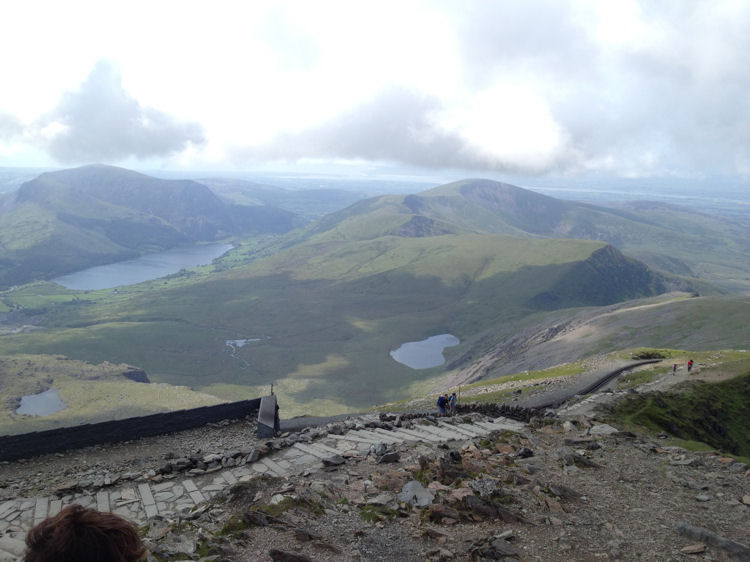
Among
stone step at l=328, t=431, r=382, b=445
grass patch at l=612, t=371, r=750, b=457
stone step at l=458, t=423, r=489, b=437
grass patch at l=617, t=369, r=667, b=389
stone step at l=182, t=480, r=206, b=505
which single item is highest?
stone step at l=182, t=480, r=206, b=505

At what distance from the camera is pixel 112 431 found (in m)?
23.9

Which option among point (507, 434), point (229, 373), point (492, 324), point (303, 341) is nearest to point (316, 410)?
point (229, 373)

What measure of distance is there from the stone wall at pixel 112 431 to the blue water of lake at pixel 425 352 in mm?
111865

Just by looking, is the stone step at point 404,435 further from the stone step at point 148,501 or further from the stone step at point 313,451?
the stone step at point 148,501

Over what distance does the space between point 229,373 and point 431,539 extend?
129m

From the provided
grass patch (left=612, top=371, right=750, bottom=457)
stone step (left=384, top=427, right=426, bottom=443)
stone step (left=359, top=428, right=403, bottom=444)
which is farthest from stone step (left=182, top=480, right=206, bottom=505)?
grass patch (left=612, top=371, right=750, bottom=457)

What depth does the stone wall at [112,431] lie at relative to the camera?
21.7 meters

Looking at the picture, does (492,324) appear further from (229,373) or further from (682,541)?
(682,541)

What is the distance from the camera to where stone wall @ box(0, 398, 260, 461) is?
21688mm

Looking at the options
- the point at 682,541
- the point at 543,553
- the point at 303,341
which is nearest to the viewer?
the point at 543,553

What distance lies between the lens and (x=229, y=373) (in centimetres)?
13238

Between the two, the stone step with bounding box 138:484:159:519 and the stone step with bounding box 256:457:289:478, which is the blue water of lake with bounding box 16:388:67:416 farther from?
the stone step with bounding box 256:457:289:478

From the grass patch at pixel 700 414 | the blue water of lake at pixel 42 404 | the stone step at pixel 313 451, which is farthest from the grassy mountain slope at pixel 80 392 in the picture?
the grass patch at pixel 700 414

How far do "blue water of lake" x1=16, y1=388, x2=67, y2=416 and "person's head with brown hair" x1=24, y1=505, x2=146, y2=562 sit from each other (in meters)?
110
